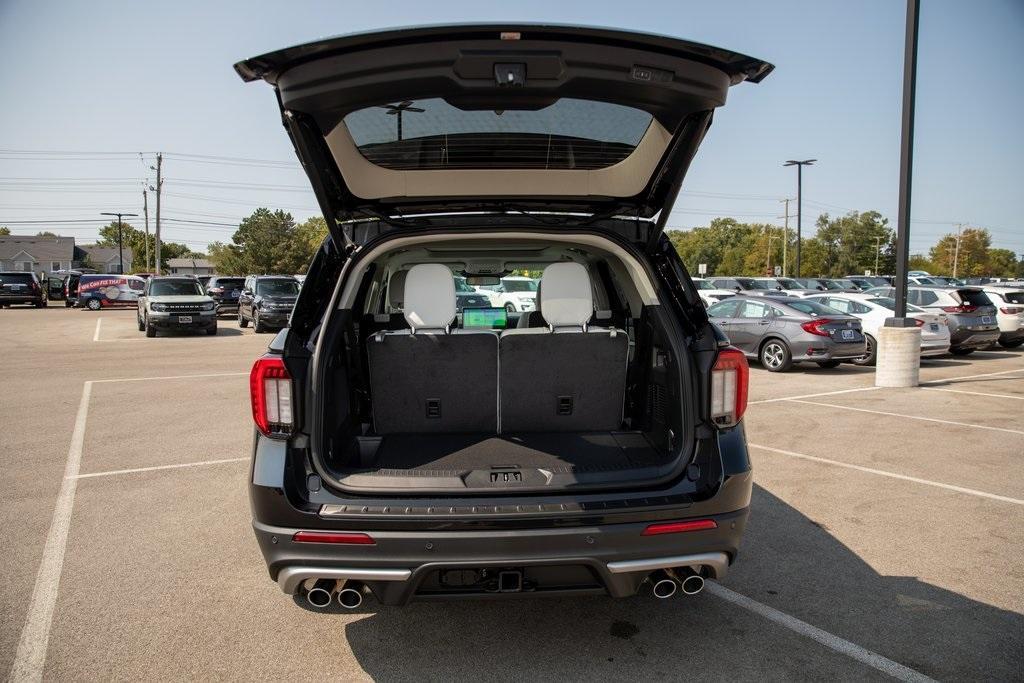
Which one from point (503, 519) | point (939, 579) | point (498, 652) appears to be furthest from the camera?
point (939, 579)

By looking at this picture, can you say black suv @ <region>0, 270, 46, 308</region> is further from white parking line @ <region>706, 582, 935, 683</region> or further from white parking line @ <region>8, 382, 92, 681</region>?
white parking line @ <region>706, 582, 935, 683</region>

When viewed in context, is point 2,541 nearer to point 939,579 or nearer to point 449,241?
point 449,241

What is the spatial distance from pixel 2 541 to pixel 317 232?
123m

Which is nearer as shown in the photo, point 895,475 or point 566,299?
point 566,299

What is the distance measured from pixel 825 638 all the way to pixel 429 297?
8.21ft

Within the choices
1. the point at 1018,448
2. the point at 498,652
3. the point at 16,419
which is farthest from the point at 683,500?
the point at 16,419

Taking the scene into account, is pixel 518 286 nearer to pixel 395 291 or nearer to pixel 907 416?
pixel 907 416

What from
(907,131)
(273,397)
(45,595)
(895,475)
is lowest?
(45,595)

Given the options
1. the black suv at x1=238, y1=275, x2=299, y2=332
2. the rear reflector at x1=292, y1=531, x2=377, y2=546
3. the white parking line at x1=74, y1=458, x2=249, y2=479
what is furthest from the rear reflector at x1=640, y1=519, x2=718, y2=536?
the black suv at x1=238, y1=275, x2=299, y2=332

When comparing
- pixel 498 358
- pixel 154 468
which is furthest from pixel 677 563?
pixel 154 468

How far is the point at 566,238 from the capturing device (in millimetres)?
3535

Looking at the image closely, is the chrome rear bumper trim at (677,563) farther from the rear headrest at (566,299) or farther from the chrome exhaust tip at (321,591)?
the rear headrest at (566,299)

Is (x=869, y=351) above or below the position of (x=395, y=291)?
below

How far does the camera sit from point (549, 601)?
355 centimetres
